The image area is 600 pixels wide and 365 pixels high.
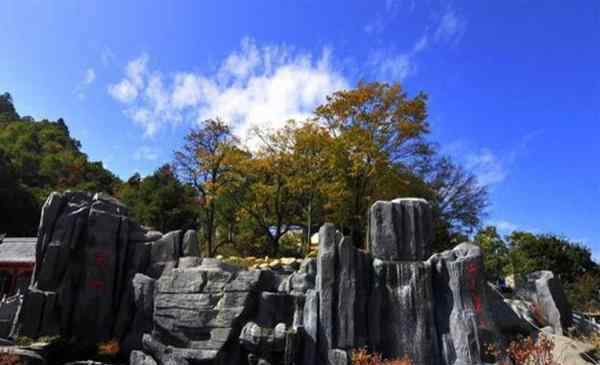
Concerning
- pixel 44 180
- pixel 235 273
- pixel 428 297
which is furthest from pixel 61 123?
pixel 428 297

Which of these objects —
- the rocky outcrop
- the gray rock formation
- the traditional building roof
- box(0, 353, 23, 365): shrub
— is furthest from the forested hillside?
the gray rock formation

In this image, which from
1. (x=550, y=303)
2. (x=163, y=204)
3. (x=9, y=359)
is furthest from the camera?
(x=163, y=204)

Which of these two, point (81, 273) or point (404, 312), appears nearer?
point (404, 312)

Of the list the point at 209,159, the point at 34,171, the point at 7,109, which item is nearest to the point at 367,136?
the point at 209,159

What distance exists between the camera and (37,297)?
1350cm

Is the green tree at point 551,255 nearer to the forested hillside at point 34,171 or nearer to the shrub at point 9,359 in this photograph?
the shrub at point 9,359

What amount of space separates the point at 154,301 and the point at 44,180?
37.0 m

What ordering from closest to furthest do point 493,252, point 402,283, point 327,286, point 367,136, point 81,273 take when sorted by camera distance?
point 327,286, point 402,283, point 81,273, point 367,136, point 493,252

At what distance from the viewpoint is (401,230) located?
12523 mm

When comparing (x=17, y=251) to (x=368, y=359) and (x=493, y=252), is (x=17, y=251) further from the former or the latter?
(x=493, y=252)

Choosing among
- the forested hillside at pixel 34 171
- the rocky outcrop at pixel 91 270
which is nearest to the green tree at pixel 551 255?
the rocky outcrop at pixel 91 270

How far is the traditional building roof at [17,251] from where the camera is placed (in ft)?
71.7

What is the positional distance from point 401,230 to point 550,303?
24.2 feet

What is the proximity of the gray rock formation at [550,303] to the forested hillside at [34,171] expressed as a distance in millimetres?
35520
